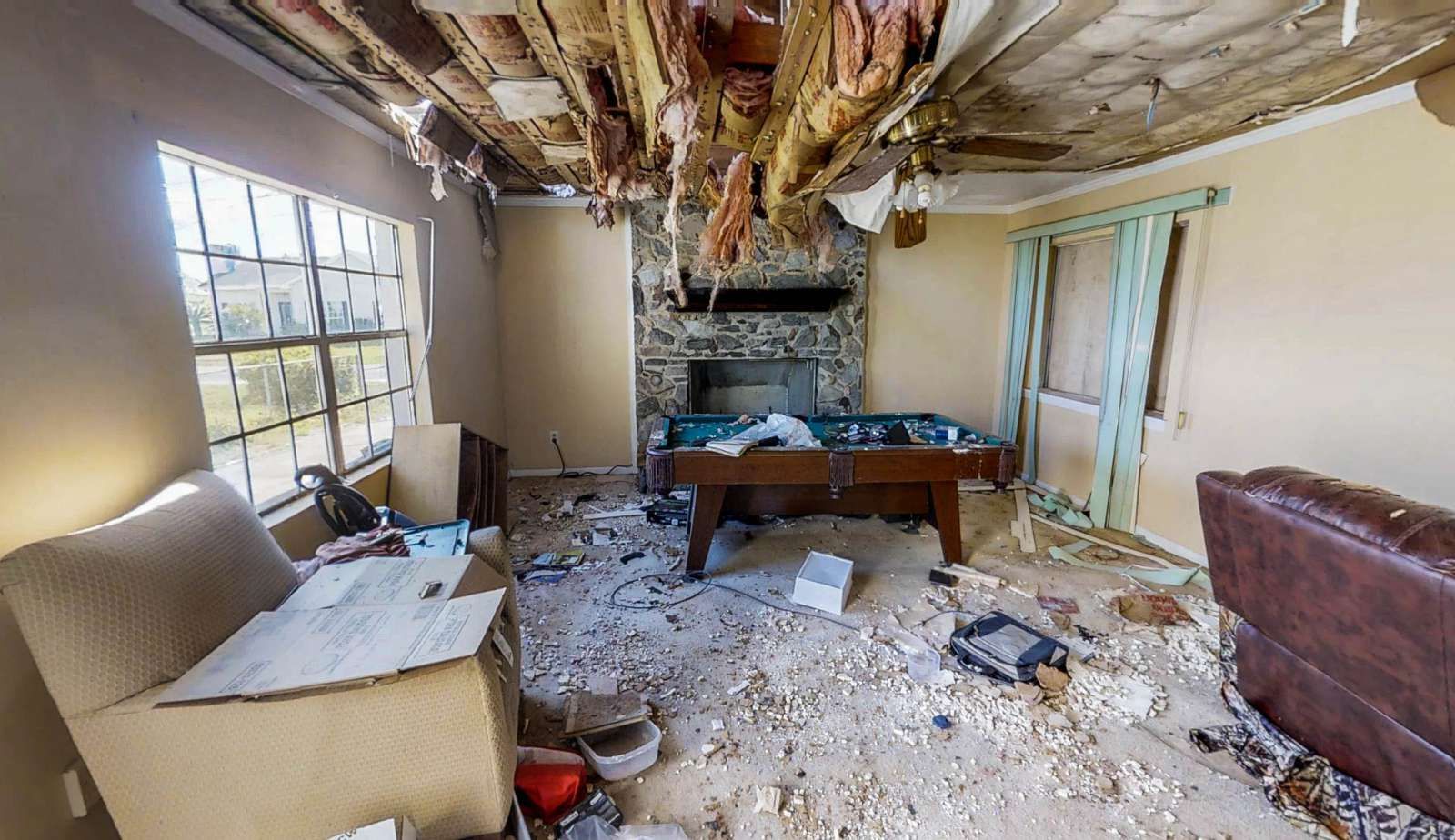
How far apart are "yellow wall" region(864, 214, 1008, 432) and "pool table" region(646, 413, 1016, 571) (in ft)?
5.45

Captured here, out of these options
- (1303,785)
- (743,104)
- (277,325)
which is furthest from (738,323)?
(1303,785)

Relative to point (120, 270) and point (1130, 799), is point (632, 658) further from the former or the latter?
point (120, 270)

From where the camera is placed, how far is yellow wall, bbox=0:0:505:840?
1.12 metres

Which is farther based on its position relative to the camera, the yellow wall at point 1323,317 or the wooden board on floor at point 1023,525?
the wooden board on floor at point 1023,525

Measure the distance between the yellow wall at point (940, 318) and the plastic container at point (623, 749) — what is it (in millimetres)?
3553

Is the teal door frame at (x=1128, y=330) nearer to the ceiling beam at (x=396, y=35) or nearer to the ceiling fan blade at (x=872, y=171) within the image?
the ceiling fan blade at (x=872, y=171)

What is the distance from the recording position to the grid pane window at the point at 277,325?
178 cm

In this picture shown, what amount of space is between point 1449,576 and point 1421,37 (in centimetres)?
188

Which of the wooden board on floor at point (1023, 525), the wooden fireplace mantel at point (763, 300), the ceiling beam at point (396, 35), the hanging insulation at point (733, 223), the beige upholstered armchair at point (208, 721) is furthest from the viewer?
the wooden fireplace mantel at point (763, 300)

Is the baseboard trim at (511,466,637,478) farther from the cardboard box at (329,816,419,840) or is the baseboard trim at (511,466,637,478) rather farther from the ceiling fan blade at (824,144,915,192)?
the cardboard box at (329,816,419,840)

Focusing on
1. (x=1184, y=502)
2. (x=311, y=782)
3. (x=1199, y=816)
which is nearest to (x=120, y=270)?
(x=311, y=782)

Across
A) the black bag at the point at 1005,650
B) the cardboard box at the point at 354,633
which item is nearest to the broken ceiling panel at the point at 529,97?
the cardboard box at the point at 354,633

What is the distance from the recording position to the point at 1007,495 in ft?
13.8

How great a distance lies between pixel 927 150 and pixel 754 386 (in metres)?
2.93
